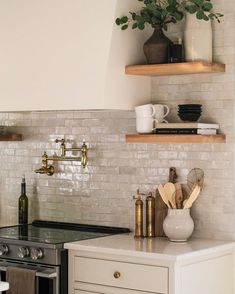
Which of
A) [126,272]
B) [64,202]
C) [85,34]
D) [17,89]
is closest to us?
[126,272]

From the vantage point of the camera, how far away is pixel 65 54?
470cm

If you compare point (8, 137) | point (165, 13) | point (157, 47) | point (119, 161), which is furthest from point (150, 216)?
point (8, 137)

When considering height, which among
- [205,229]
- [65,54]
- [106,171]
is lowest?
[205,229]

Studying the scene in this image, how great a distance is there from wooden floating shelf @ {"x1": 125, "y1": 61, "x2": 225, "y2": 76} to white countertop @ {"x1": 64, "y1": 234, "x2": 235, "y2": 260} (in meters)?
1.05

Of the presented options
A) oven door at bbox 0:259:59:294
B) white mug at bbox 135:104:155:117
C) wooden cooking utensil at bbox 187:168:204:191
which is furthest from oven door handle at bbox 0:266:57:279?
white mug at bbox 135:104:155:117

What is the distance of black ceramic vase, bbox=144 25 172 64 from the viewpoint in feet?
15.2

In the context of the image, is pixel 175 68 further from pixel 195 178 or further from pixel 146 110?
pixel 195 178

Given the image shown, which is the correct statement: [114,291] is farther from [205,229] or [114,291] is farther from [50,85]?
[50,85]

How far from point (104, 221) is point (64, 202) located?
0.39 meters

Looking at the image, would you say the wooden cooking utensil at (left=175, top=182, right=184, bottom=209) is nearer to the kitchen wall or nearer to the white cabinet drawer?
Result: the kitchen wall

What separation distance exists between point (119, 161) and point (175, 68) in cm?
87

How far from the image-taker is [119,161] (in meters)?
5.06

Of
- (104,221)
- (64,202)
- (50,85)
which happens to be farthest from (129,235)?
(50,85)

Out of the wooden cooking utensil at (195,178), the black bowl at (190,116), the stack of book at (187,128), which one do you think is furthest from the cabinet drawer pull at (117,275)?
the black bowl at (190,116)
